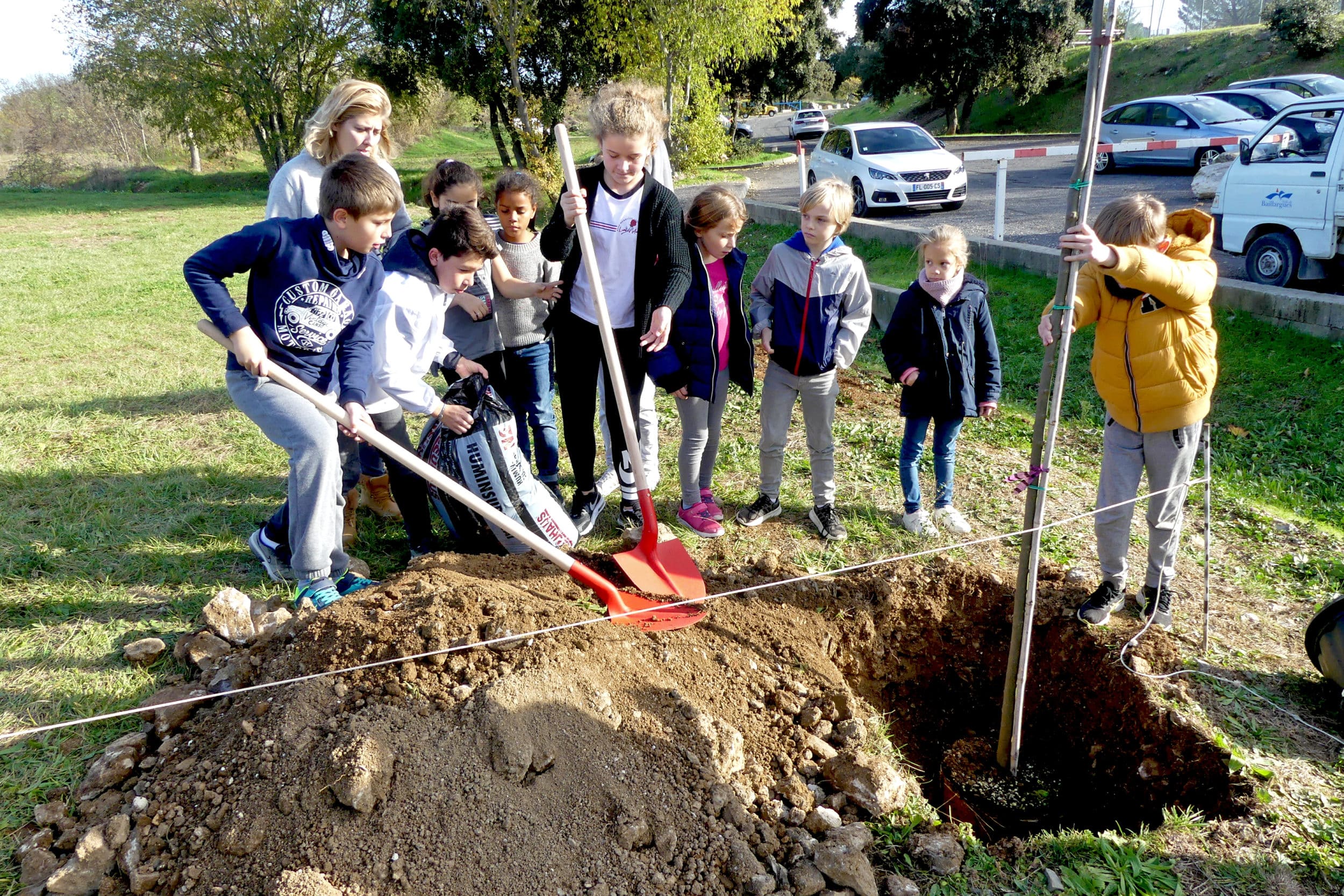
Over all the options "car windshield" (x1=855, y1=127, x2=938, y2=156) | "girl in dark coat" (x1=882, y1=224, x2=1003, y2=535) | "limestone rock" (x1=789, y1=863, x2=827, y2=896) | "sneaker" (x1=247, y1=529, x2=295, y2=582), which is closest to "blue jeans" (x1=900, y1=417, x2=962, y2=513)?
"girl in dark coat" (x1=882, y1=224, x2=1003, y2=535)

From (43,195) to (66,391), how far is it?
78.5ft

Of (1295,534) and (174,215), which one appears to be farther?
(174,215)

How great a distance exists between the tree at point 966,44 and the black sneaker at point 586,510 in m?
28.4

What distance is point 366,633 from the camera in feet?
8.68

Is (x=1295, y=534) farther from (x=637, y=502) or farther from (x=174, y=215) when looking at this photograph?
(x=174, y=215)

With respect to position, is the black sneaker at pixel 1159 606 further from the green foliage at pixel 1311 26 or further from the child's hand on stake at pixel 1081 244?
the green foliage at pixel 1311 26

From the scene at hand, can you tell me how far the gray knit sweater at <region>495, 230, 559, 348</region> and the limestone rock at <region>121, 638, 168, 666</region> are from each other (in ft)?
A: 6.29

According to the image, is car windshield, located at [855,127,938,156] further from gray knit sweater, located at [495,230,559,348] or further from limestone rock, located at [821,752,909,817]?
limestone rock, located at [821,752,909,817]

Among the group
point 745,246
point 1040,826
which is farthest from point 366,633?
point 745,246

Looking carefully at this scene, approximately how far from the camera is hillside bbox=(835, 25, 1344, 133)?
24.7 meters

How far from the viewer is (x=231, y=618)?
10.1ft

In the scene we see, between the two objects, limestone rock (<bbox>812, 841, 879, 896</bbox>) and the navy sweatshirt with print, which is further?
the navy sweatshirt with print

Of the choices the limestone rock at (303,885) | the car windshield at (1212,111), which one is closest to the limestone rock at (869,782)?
the limestone rock at (303,885)

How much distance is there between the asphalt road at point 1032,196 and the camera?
1066 cm
